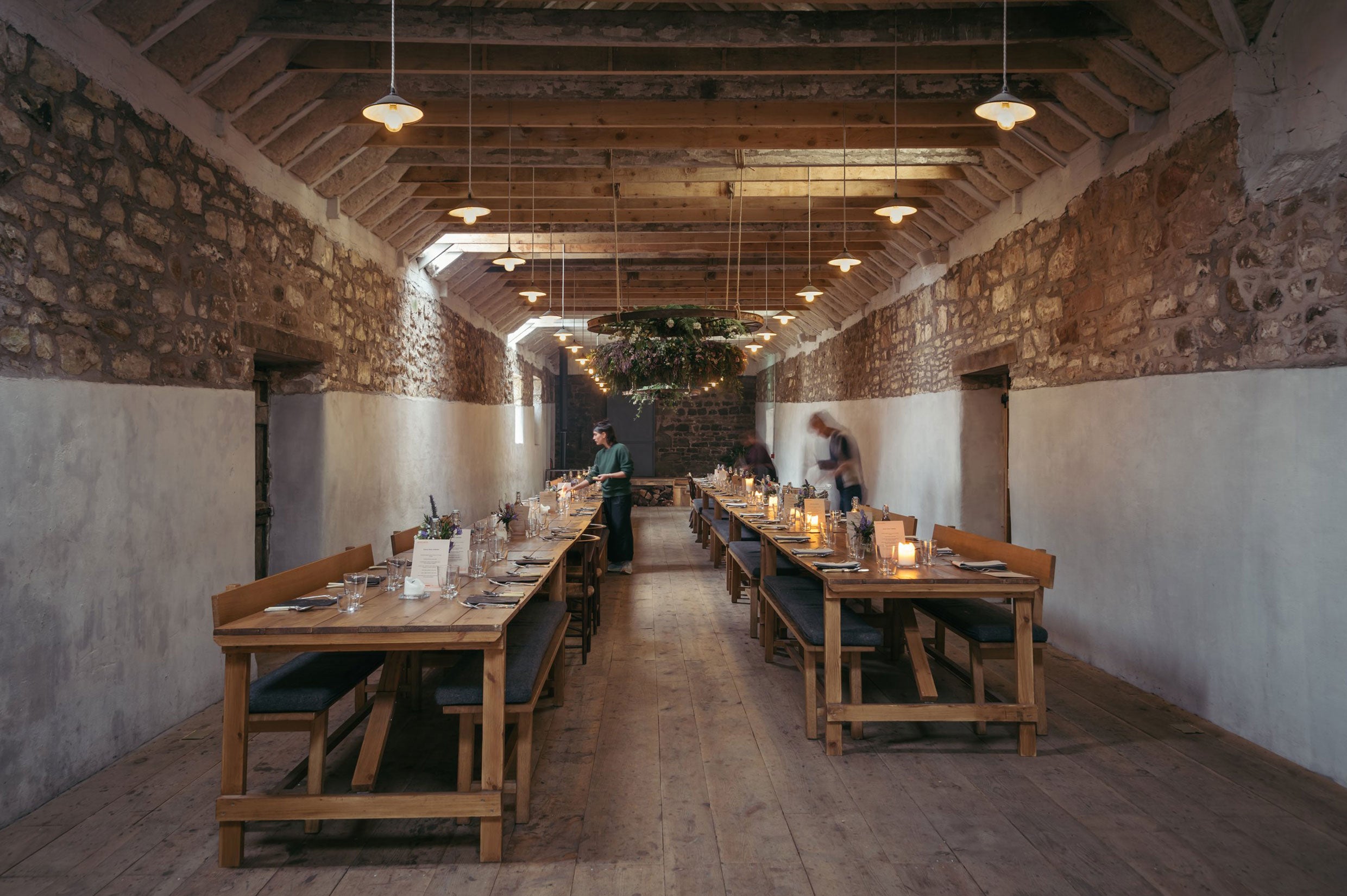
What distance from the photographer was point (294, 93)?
4996mm

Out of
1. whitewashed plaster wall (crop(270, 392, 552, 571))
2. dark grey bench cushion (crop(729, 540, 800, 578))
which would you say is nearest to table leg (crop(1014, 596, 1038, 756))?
dark grey bench cushion (crop(729, 540, 800, 578))

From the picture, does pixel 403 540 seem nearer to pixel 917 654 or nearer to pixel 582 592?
pixel 582 592

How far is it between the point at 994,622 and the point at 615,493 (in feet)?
17.1

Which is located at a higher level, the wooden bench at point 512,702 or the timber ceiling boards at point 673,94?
the timber ceiling boards at point 673,94

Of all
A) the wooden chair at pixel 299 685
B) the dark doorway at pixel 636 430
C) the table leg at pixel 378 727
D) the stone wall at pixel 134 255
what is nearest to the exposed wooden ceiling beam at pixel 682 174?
the stone wall at pixel 134 255

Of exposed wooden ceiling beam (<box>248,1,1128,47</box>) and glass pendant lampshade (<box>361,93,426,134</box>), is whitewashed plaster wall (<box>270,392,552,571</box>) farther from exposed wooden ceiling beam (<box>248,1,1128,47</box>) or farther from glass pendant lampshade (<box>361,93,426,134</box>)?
glass pendant lampshade (<box>361,93,426,134</box>)

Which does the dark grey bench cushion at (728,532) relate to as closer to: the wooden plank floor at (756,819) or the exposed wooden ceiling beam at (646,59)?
the wooden plank floor at (756,819)

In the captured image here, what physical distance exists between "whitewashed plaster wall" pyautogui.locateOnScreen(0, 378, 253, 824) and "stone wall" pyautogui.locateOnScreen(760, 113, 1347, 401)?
519 centimetres

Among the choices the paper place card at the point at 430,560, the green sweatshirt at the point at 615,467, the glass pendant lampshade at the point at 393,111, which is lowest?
the paper place card at the point at 430,560

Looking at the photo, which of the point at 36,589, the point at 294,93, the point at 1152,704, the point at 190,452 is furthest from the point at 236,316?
the point at 1152,704

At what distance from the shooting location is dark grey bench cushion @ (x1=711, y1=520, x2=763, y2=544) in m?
7.98

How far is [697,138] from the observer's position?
20.2 ft

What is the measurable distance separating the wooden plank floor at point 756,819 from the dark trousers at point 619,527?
451 centimetres

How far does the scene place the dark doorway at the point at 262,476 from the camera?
5.86 metres
